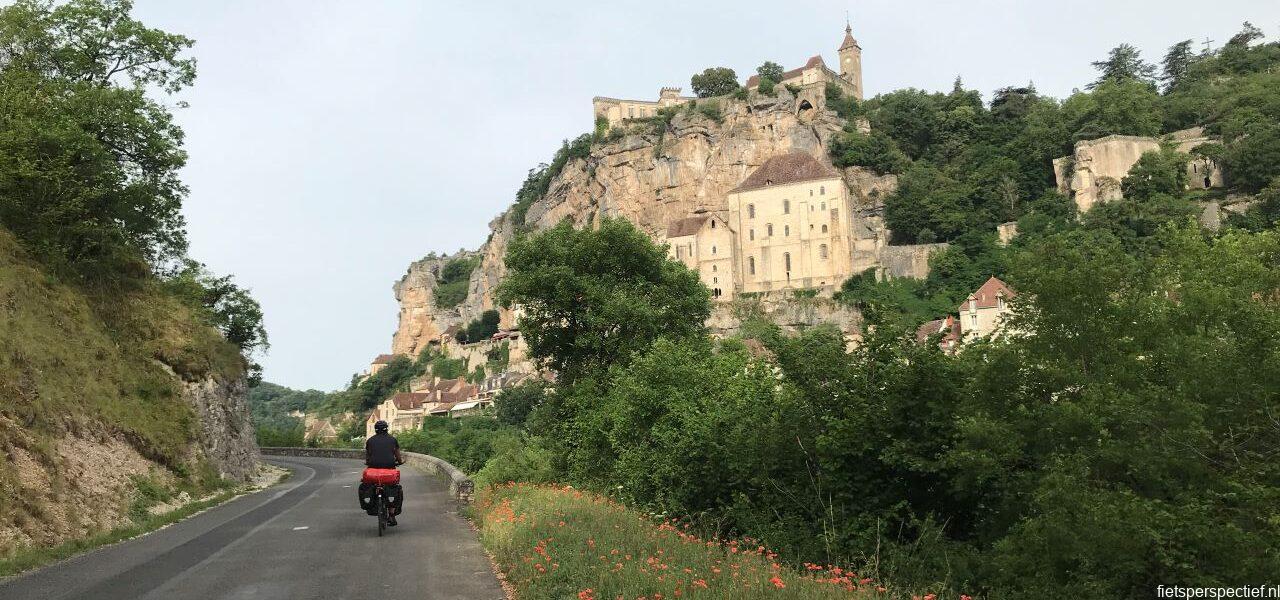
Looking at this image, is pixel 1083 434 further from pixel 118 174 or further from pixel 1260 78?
pixel 1260 78

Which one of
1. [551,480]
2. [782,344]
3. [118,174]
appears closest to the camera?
[782,344]

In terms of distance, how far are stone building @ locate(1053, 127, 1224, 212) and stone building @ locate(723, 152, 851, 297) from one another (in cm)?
2400

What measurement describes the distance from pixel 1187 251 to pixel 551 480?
15.8 meters

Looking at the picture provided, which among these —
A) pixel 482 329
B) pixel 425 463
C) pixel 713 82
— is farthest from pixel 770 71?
pixel 425 463

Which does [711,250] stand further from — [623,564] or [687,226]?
[623,564]

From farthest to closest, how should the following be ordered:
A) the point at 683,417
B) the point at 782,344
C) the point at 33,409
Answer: the point at 683,417, the point at 33,409, the point at 782,344

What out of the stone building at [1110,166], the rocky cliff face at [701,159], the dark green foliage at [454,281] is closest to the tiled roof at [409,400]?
the rocky cliff face at [701,159]

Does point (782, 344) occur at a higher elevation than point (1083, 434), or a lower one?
higher

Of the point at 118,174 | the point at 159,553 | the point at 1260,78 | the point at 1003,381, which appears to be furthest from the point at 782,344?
the point at 1260,78

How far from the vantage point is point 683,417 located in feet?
63.1

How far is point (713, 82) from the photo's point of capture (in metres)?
147

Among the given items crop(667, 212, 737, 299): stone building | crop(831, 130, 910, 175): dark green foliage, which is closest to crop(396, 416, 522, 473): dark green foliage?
crop(667, 212, 737, 299): stone building

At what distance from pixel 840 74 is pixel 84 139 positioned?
132m

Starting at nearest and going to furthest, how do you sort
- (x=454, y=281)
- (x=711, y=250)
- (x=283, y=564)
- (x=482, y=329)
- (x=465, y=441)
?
(x=283, y=564) < (x=465, y=441) < (x=711, y=250) < (x=482, y=329) < (x=454, y=281)
